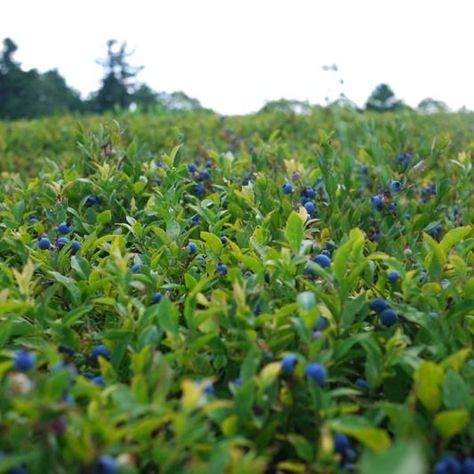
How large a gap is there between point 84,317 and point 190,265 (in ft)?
1.38

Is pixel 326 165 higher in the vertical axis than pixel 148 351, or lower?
higher

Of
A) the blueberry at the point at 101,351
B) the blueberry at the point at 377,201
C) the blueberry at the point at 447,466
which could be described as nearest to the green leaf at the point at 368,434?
the blueberry at the point at 447,466

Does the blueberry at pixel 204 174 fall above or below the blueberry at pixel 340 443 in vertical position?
above

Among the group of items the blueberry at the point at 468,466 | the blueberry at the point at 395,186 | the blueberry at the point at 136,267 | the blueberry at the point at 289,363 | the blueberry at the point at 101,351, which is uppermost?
the blueberry at the point at 395,186

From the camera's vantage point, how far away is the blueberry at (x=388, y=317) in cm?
175

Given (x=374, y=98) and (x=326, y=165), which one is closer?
(x=326, y=165)

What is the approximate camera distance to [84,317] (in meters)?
1.93

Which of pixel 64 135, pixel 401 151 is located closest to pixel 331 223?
pixel 401 151

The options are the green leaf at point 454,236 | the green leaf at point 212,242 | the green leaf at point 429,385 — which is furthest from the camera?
the green leaf at point 212,242

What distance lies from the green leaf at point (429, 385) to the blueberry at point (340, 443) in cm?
19

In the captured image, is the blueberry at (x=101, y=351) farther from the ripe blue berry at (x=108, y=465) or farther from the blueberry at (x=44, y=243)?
the blueberry at (x=44, y=243)

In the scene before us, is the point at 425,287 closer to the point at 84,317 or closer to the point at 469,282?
the point at 469,282

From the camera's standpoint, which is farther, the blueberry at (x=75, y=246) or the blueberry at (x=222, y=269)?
the blueberry at (x=75, y=246)

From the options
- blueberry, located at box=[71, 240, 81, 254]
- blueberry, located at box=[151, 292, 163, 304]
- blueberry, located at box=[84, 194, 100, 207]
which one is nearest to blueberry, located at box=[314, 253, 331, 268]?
blueberry, located at box=[151, 292, 163, 304]
